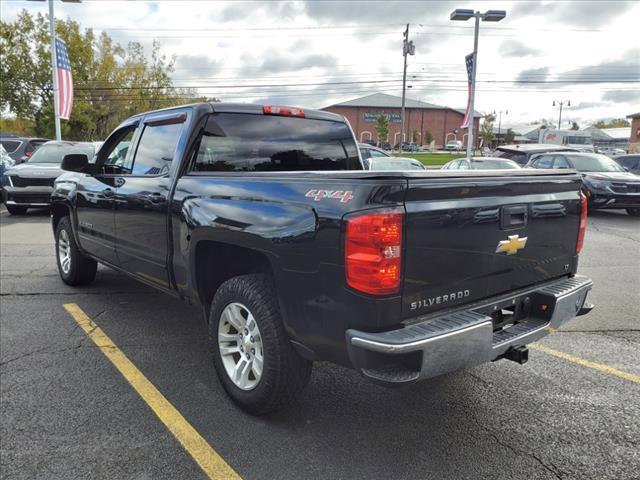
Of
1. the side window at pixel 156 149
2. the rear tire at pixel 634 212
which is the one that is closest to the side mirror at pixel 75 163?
the side window at pixel 156 149

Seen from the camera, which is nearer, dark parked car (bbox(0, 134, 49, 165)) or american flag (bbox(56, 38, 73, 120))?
dark parked car (bbox(0, 134, 49, 165))

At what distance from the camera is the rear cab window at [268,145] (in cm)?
380

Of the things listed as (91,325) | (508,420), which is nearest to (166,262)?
(91,325)

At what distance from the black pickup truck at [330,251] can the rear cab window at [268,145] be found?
0.04 feet

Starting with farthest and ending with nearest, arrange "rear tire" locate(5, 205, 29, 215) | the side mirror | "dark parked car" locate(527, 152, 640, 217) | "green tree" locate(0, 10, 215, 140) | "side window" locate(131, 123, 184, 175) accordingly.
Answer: "green tree" locate(0, 10, 215, 140) < "dark parked car" locate(527, 152, 640, 217) < "rear tire" locate(5, 205, 29, 215) < the side mirror < "side window" locate(131, 123, 184, 175)

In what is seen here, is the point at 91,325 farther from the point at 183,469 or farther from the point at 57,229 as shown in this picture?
the point at 183,469

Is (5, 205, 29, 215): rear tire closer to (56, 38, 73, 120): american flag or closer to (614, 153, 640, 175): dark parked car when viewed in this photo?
(56, 38, 73, 120): american flag

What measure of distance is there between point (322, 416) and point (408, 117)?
10933 cm

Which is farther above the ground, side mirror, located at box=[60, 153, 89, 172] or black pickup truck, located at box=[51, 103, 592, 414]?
side mirror, located at box=[60, 153, 89, 172]

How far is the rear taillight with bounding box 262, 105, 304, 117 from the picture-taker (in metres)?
4.06

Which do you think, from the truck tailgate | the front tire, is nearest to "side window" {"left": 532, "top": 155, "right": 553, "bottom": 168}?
the truck tailgate

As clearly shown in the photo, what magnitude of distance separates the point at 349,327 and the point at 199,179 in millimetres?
1629

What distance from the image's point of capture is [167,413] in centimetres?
318

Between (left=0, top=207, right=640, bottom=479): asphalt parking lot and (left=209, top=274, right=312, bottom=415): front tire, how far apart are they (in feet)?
0.65
